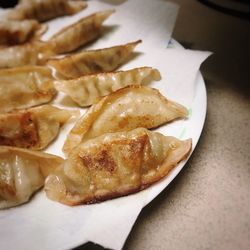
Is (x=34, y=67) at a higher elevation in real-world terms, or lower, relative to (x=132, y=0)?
lower

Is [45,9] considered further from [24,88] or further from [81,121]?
[81,121]

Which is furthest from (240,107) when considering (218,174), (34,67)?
(34,67)

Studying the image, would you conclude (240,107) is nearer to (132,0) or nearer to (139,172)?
(139,172)

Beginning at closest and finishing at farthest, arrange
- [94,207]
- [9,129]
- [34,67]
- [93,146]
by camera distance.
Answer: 1. [94,207]
2. [93,146]
3. [9,129]
4. [34,67]

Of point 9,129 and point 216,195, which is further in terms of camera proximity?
point 9,129

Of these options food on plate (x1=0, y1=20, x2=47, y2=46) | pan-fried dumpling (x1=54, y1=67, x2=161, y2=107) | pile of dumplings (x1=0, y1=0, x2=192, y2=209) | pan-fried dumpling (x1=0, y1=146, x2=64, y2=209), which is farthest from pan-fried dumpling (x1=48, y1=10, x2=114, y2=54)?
pan-fried dumpling (x1=0, y1=146, x2=64, y2=209)

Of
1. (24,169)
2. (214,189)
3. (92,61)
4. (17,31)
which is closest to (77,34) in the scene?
(92,61)

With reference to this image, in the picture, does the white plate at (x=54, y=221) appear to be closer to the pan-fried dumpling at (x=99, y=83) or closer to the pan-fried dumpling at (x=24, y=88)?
the pan-fried dumpling at (x=99, y=83)
